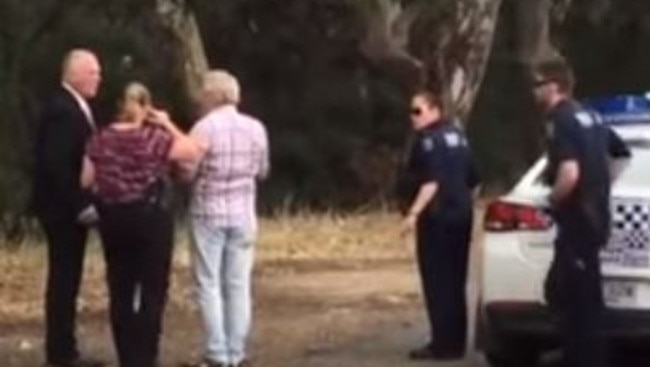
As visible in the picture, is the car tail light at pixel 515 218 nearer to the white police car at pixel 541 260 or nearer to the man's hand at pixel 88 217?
the white police car at pixel 541 260

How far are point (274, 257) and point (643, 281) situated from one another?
934 cm

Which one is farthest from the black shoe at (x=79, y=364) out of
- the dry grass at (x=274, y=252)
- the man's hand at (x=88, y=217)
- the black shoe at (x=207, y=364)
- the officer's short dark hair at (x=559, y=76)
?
the officer's short dark hair at (x=559, y=76)

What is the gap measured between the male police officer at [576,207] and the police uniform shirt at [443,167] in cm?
169

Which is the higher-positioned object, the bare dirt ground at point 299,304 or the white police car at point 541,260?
the white police car at point 541,260

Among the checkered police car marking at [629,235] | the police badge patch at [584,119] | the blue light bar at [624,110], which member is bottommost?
the checkered police car marking at [629,235]

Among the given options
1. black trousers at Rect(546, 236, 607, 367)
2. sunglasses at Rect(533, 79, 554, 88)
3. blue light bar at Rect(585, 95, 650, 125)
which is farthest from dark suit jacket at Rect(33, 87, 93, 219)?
blue light bar at Rect(585, 95, 650, 125)

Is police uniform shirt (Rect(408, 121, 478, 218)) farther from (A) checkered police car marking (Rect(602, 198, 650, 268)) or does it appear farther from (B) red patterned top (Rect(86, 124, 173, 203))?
(B) red patterned top (Rect(86, 124, 173, 203))

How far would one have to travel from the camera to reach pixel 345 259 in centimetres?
2105

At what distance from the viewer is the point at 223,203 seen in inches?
503

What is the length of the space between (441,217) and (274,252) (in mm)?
7971

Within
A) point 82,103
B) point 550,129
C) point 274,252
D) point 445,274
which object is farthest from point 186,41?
point 550,129

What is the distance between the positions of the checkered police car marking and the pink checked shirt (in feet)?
6.70

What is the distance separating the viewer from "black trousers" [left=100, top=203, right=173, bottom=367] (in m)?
12.3

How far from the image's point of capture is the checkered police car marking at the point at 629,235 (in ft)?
39.5
